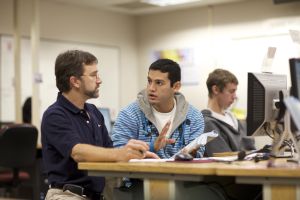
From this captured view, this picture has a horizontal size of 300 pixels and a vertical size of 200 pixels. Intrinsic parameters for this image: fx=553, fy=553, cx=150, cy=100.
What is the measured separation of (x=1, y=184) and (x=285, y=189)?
401 cm

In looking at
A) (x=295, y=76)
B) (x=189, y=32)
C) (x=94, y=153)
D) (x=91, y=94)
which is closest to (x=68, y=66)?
(x=91, y=94)

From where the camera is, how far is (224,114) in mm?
4297

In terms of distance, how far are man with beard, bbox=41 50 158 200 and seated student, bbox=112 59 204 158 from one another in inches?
5.5

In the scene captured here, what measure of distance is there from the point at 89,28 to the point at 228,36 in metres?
1.97

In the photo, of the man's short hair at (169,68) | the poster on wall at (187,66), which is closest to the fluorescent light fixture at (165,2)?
the poster on wall at (187,66)

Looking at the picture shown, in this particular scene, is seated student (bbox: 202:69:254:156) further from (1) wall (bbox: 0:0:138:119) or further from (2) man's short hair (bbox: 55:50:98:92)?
(1) wall (bbox: 0:0:138:119)

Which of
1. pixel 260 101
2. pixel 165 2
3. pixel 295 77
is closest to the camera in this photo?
pixel 295 77

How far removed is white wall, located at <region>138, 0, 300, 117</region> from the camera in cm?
719

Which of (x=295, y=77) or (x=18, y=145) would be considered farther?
(x=18, y=145)

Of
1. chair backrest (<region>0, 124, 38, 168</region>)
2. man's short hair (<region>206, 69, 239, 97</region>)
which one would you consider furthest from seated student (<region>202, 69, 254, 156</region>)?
chair backrest (<region>0, 124, 38, 168</region>)

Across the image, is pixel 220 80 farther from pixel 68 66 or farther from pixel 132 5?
pixel 132 5

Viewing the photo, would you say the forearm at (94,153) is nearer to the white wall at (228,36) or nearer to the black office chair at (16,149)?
the black office chair at (16,149)

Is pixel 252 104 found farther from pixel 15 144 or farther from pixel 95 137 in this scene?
pixel 15 144

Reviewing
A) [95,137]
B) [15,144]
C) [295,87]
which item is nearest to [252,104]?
[295,87]
